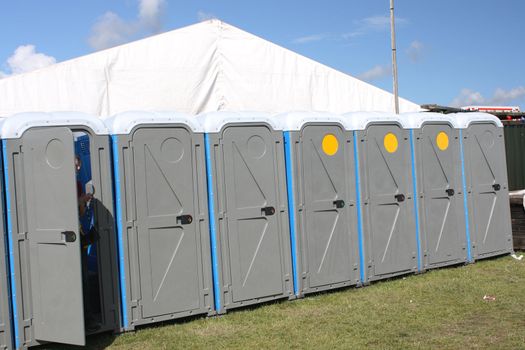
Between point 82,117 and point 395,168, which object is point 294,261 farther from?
point 82,117

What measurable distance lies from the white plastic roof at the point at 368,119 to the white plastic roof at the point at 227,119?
109cm

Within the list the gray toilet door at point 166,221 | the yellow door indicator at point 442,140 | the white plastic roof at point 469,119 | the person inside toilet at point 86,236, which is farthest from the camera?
the white plastic roof at point 469,119

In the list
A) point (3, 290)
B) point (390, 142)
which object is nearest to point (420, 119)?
point (390, 142)

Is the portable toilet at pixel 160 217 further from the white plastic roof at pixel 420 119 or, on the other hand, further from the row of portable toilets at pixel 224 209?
the white plastic roof at pixel 420 119

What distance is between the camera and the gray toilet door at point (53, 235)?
4.71 metres

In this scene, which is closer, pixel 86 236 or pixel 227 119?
pixel 86 236

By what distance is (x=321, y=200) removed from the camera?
651 centimetres

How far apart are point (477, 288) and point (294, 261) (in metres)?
2.15

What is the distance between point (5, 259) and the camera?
477 cm

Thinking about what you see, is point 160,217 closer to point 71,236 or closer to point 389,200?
point 71,236

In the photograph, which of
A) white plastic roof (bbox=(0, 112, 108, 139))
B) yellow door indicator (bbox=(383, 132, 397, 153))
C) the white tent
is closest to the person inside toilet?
white plastic roof (bbox=(0, 112, 108, 139))

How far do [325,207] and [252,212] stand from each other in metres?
0.96

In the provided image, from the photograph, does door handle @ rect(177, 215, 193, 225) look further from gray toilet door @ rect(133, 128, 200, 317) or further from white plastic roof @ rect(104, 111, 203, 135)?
white plastic roof @ rect(104, 111, 203, 135)

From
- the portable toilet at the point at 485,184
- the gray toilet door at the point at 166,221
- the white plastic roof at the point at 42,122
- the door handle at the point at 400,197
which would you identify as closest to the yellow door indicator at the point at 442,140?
the portable toilet at the point at 485,184
